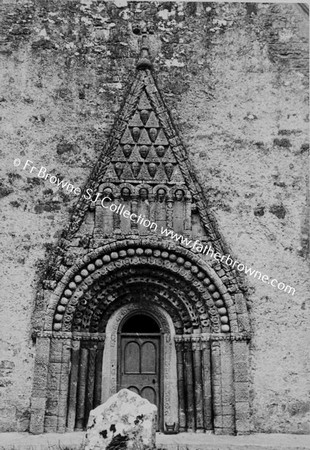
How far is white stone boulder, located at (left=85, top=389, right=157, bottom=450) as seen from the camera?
4.76 metres

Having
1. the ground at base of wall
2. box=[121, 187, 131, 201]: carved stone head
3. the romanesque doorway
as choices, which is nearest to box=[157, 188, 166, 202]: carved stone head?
box=[121, 187, 131, 201]: carved stone head

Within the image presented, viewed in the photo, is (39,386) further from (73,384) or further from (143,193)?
(143,193)

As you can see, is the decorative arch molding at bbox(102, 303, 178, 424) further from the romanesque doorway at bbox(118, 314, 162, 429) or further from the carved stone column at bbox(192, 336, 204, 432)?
the carved stone column at bbox(192, 336, 204, 432)

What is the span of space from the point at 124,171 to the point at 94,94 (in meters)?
1.35

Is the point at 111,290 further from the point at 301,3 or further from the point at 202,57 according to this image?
the point at 301,3

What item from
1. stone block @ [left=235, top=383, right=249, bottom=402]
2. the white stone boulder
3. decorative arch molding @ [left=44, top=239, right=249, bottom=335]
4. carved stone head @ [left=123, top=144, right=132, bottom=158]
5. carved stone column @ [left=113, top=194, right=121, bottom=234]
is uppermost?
carved stone head @ [left=123, top=144, right=132, bottom=158]

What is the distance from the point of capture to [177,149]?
8586 millimetres

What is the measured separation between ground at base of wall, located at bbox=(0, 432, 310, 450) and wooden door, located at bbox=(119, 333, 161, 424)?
68 centimetres

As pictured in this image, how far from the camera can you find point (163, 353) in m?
8.18

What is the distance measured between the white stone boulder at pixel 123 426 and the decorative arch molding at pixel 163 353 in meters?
3.00

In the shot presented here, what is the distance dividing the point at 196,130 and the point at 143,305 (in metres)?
2.78

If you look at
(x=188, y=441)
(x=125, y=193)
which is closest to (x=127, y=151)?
(x=125, y=193)

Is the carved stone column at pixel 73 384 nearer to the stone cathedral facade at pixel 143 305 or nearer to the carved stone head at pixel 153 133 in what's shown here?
the stone cathedral facade at pixel 143 305

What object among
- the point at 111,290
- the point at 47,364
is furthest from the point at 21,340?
the point at 111,290
